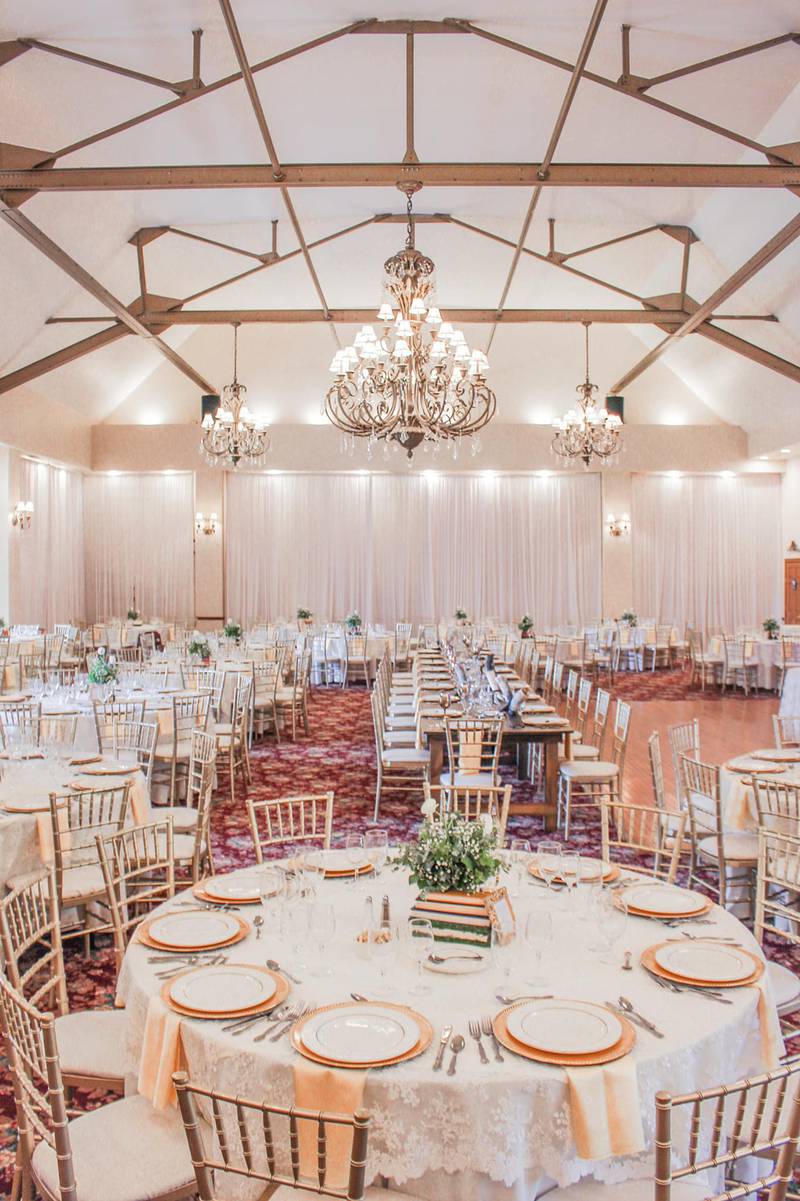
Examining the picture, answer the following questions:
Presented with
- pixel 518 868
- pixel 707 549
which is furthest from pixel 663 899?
pixel 707 549

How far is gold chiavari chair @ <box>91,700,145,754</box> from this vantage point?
21.3 ft

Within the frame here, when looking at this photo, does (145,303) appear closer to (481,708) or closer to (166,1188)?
(481,708)

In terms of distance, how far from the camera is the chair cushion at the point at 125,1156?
81.8 inches

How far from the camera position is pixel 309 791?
775 centimetres

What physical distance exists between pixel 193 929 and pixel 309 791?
5084mm

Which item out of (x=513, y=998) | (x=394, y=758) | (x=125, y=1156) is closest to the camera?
(x=125, y=1156)

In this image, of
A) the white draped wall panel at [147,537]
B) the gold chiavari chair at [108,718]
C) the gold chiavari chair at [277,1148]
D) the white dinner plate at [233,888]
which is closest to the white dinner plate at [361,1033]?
the gold chiavari chair at [277,1148]

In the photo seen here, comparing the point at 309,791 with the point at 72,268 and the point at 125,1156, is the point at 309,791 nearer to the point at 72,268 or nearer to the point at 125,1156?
the point at 125,1156

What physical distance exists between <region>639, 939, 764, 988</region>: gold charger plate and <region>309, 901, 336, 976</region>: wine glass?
0.83 metres

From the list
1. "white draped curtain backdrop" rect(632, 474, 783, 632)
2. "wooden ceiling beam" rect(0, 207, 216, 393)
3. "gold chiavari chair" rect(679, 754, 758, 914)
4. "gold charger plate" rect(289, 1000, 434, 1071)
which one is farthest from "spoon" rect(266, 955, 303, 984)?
"white draped curtain backdrop" rect(632, 474, 783, 632)

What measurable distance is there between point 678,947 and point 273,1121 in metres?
1.16

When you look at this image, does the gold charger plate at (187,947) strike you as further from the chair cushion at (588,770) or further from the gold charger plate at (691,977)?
the chair cushion at (588,770)

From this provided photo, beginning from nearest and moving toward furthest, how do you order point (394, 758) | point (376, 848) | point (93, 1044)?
point (93, 1044) < point (376, 848) < point (394, 758)

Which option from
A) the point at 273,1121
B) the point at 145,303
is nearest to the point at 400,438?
the point at 145,303
